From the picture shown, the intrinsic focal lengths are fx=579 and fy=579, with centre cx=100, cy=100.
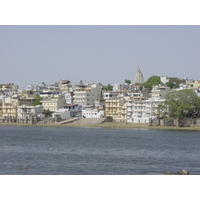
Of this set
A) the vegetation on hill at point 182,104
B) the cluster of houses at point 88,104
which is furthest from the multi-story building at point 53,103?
the vegetation on hill at point 182,104

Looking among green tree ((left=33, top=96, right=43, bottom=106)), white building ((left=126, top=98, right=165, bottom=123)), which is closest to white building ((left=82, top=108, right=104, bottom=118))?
white building ((left=126, top=98, right=165, bottom=123))

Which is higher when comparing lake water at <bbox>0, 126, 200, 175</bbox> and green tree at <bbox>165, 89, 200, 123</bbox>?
green tree at <bbox>165, 89, 200, 123</bbox>

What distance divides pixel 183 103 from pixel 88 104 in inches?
1080

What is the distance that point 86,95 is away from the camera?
97.1 meters

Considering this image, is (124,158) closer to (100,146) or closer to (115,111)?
(100,146)

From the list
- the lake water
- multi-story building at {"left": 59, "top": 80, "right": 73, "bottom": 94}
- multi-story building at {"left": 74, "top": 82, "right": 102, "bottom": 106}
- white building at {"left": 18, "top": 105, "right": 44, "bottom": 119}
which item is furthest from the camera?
multi-story building at {"left": 59, "top": 80, "right": 73, "bottom": 94}

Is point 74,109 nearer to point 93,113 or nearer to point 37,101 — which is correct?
point 93,113

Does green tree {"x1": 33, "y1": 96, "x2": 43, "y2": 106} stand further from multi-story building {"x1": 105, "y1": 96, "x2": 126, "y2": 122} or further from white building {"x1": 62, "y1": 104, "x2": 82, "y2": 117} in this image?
multi-story building {"x1": 105, "y1": 96, "x2": 126, "y2": 122}

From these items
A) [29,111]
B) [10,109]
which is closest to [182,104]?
[29,111]

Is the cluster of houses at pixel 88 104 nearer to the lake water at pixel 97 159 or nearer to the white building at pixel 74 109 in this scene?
the white building at pixel 74 109

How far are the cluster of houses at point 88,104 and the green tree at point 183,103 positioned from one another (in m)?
4.14

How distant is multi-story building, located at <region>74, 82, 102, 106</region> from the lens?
318ft

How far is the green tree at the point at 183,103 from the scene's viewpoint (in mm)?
72062

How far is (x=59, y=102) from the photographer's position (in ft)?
313
